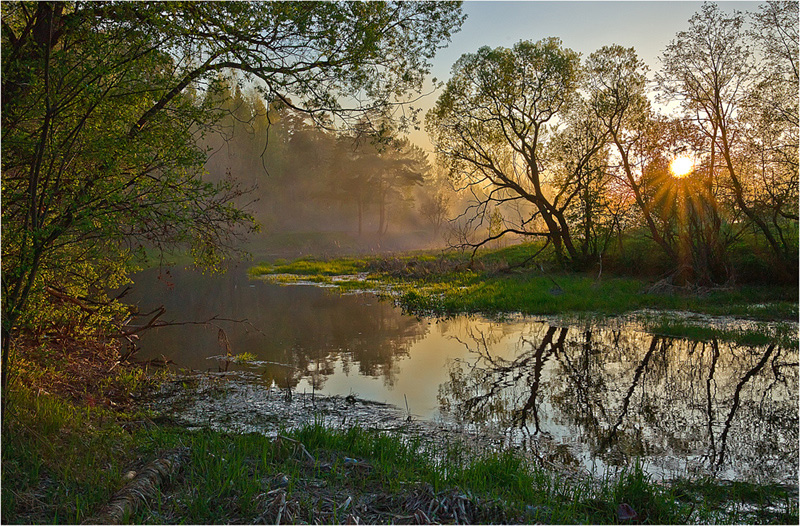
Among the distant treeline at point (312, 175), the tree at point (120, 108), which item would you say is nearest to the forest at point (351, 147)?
the tree at point (120, 108)

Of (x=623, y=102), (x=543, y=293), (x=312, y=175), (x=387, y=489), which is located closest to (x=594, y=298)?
(x=543, y=293)

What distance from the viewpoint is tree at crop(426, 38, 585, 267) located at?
22.3m

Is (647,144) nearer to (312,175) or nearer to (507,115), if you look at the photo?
(507,115)

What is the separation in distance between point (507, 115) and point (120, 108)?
Result: 1931cm

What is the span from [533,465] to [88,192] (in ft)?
18.9

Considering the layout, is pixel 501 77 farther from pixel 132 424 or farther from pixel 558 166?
pixel 132 424

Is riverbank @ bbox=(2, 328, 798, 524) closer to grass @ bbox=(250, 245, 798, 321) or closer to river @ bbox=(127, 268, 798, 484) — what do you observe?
river @ bbox=(127, 268, 798, 484)

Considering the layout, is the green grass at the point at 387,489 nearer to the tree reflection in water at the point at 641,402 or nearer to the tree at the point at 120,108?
the tree reflection in water at the point at 641,402

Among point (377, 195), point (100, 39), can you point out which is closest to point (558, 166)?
point (100, 39)

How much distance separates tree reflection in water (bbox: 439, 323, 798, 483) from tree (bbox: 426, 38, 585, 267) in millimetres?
11516

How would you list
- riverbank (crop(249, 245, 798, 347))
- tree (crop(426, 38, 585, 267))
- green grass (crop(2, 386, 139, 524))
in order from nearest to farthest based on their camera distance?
green grass (crop(2, 386, 139, 524))
riverbank (crop(249, 245, 798, 347))
tree (crop(426, 38, 585, 267))

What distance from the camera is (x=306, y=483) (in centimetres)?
484

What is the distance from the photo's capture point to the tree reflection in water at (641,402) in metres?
6.34

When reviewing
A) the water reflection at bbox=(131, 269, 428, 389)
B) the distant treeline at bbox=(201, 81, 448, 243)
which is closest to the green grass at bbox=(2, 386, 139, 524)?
the water reflection at bbox=(131, 269, 428, 389)
